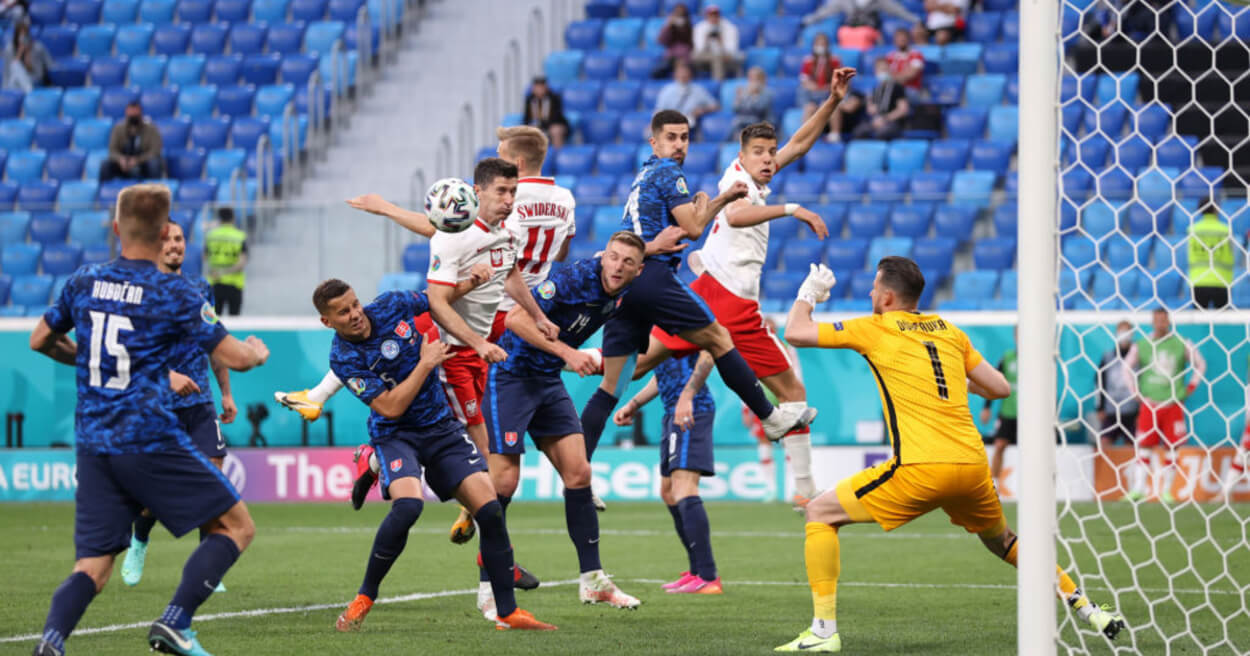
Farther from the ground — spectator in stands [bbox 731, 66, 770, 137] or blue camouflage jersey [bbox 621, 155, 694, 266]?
spectator in stands [bbox 731, 66, 770, 137]

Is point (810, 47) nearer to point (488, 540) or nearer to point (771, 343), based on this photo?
point (771, 343)

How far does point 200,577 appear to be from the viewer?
5816 mm

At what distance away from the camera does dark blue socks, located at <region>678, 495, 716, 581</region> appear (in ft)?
29.7

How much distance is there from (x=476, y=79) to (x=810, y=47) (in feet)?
19.0

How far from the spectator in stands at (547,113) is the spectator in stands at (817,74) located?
3.44m

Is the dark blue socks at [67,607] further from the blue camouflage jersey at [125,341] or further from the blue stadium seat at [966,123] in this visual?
the blue stadium seat at [966,123]

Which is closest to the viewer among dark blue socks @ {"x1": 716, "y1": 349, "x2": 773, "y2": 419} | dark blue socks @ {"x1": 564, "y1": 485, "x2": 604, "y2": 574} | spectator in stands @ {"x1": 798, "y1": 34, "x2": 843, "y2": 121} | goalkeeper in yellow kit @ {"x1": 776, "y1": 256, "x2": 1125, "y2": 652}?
goalkeeper in yellow kit @ {"x1": 776, "y1": 256, "x2": 1125, "y2": 652}

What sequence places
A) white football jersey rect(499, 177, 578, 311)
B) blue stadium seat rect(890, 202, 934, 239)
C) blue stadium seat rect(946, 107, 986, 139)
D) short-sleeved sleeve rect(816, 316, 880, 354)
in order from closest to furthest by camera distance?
short-sleeved sleeve rect(816, 316, 880, 354) < white football jersey rect(499, 177, 578, 311) < blue stadium seat rect(890, 202, 934, 239) < blue stadium seat rect(946, 107, 986, 139)

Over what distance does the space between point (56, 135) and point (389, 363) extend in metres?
18.0

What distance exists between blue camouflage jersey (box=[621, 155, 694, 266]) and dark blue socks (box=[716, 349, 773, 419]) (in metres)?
0.65

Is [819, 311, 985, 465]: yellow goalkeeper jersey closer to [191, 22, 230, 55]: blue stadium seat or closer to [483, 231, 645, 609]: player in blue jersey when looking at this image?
[483, 231, 645, 609]: player in blue jersey

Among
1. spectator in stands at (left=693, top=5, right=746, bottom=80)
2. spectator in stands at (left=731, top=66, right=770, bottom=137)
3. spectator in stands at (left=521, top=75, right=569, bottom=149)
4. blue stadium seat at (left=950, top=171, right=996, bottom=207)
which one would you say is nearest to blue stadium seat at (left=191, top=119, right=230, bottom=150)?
spectator in stands at (left=521, top=75, right=569, bottom=149)

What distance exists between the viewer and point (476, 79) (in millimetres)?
24500

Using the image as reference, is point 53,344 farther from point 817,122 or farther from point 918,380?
point 817,122
